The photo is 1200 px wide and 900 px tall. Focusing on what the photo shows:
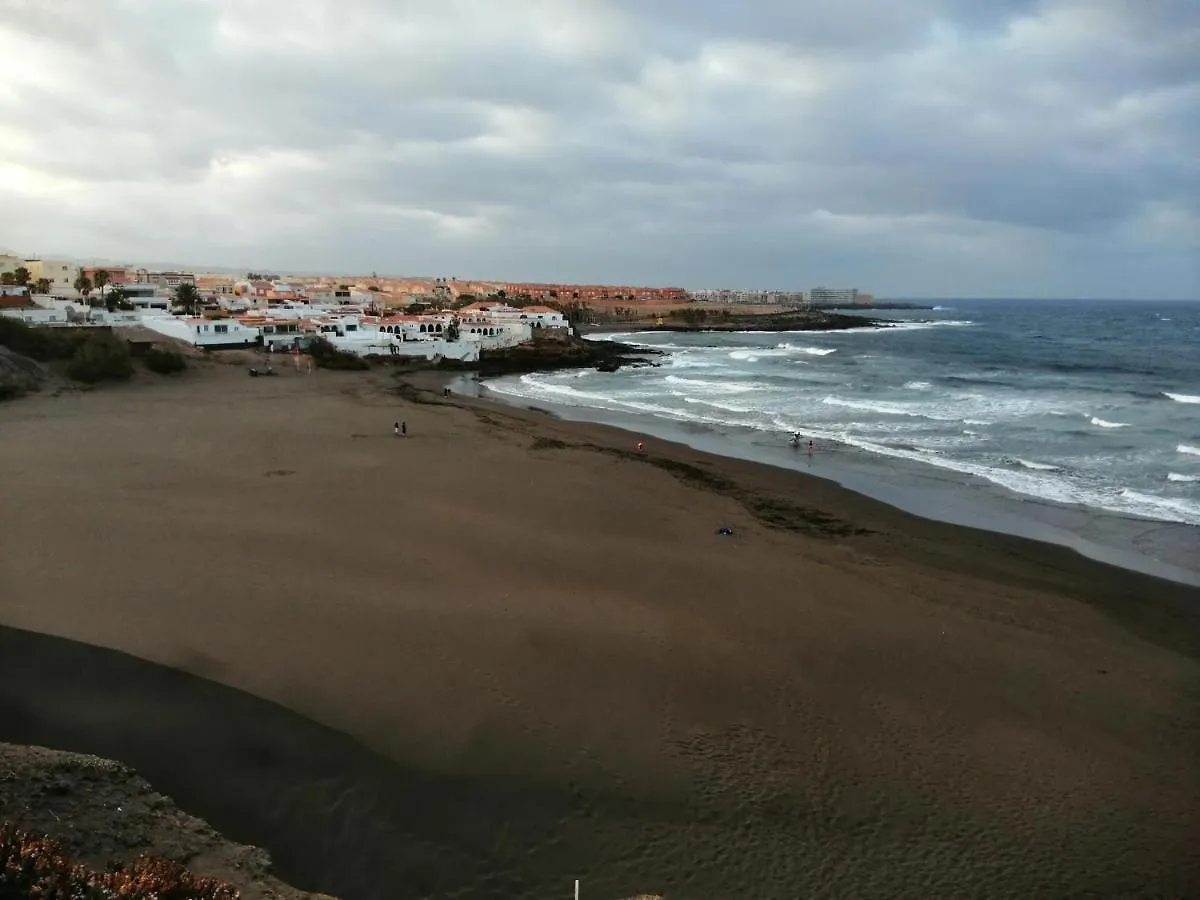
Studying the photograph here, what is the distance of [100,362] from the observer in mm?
30328

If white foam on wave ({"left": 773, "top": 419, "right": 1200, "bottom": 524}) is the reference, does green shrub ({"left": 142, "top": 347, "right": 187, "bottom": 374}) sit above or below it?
above

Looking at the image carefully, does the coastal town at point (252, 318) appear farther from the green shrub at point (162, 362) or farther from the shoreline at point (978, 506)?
the shoreline at point (978, 506)

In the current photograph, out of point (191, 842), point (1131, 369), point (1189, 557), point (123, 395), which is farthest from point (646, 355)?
point (191, 842)

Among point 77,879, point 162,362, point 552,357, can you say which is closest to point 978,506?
point 77,879

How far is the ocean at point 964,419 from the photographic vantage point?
1734cm

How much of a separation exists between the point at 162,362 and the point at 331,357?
9560mm

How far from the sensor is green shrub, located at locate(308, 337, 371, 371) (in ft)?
134

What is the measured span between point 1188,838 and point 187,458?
1860cm

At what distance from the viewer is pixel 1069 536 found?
14.6m

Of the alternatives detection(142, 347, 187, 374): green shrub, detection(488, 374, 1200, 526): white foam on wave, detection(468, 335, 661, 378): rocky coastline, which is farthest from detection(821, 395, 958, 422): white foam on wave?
detection(142, 347, 187, 374): green shrub

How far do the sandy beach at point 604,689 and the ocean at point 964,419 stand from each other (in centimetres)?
454

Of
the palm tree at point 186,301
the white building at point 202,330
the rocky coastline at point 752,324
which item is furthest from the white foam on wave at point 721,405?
the rocky coastline at point 752,324

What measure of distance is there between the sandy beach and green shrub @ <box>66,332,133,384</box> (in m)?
17.8

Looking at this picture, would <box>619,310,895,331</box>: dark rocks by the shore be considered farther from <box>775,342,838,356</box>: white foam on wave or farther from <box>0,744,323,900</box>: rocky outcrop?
<box>0,744,323,900</box>: rocky outcrop
